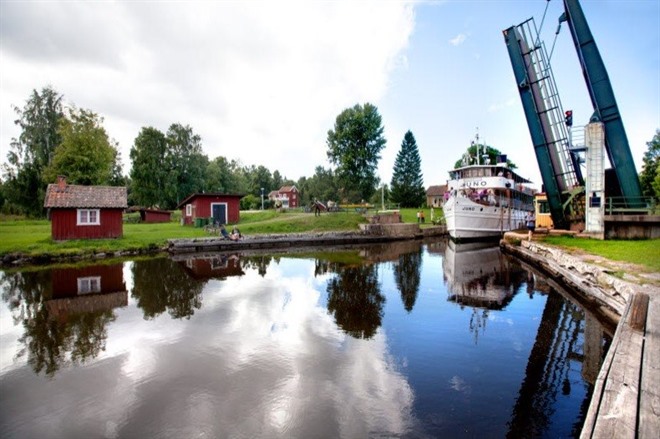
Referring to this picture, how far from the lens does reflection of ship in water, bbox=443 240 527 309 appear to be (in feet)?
39.1

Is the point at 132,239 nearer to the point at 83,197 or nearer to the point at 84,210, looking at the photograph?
the point at 84,210

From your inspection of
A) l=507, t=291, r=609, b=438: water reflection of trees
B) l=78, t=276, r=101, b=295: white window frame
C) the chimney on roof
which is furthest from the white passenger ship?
the chimney on roof

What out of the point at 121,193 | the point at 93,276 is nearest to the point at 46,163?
the point at 121,193

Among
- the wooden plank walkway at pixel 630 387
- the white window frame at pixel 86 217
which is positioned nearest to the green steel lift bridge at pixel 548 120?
the wooden plank walkway at pixel 630 387

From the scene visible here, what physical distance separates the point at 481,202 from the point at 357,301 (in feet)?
66.4

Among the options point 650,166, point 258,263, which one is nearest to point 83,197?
point 258,263

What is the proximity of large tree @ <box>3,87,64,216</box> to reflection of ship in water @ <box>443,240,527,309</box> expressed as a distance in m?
45.4

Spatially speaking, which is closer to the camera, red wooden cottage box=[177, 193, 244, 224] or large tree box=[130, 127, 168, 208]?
red wooden cottage box=[177, 193, 244, 224]

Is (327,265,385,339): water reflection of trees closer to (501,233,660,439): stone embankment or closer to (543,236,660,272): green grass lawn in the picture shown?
(501,233,660,439): stone embankment

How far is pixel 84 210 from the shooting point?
23219 mm

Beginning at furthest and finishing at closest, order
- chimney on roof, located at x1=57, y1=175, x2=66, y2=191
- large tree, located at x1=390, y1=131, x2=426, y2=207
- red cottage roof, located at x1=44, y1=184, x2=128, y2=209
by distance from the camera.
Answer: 1. large tree, located at x1=390, y1=131, x2=426, y2=207
2. chimney on roof, located at x1=57, y1=175, x2=66, y2=191
3. red cottage roof, located at x1=44, y1=184, x2=128, y2=209

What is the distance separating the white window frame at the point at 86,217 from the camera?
23047 mm

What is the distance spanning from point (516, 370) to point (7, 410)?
8.37m

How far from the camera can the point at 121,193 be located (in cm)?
2495
